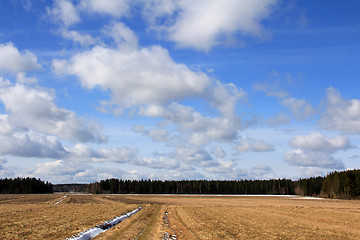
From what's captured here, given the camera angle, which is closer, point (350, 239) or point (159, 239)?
point (159, 239)

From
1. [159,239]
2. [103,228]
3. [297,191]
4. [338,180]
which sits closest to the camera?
[159,239]

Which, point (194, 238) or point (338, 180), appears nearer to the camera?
point (194, 238)

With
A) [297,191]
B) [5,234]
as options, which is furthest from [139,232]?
[297,191]

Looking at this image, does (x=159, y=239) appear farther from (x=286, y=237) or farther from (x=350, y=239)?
(x=350, y=239)

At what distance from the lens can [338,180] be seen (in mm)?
128000

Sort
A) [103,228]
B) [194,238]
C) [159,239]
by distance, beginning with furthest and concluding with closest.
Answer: [103,228] → [194,238] → [159,239]

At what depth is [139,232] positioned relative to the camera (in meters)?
23.0

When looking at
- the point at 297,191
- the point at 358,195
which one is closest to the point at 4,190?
the point at 297,191

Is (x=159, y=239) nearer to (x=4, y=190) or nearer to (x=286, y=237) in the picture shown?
(x=286, y=237)

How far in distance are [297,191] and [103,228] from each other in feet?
575

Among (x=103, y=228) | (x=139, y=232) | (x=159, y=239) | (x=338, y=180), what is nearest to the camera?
(x=159, y=239)

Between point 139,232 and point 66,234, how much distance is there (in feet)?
16.7

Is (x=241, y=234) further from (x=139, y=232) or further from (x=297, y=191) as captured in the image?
(x=297, y=191)

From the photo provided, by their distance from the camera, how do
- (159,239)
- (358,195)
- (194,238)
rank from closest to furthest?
1. (159,239)
2. (194,238)
3. (358,195)
